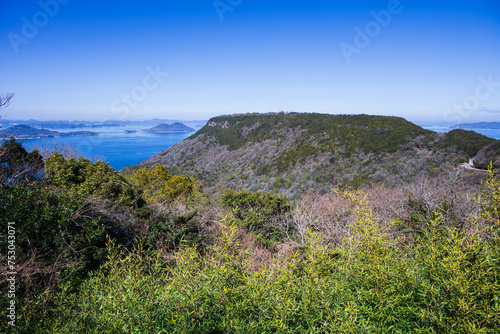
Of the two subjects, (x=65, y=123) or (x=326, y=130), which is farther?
(x=65, y=123)

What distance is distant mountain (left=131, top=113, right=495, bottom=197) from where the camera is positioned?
2430cm

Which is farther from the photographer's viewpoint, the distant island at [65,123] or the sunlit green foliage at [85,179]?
the distant island at [65,123]

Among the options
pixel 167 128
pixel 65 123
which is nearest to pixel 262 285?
pixel 65 123

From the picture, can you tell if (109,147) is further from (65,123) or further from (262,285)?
(262,285)

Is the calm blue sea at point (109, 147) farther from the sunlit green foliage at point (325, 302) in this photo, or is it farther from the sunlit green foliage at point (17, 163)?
the sunlit green foliage at point (325, 302)

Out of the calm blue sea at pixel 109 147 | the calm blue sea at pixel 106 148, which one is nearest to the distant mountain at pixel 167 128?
the calm blue sea at pixel 106 148

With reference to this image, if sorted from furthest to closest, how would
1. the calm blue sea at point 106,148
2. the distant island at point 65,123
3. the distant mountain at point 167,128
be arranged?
the distant mountain at point 167,128, the distant island at point 65,123, the calm blue sea at point 106,148

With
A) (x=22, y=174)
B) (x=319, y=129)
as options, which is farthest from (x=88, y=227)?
(x=319, y=129)

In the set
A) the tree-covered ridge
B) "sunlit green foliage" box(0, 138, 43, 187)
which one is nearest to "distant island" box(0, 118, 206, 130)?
"sunlit green foliage" box(0, 138, 43, 187)

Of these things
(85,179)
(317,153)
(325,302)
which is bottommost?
(317,153)

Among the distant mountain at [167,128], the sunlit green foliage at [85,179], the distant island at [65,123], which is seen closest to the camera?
the sunlit green foliage at [85,179]

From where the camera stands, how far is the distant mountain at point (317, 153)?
957 inches

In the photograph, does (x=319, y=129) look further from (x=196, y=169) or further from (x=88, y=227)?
(x=88, y=227)

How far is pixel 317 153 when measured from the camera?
36.2 meters
